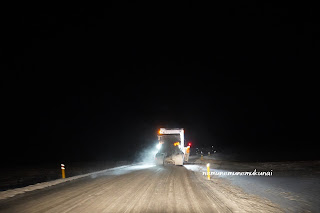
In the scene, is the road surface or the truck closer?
the road surface

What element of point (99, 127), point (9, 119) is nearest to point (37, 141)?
point (9, 119)

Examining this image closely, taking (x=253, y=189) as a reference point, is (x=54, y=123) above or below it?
above

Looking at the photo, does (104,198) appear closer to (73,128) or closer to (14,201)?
(14,201)

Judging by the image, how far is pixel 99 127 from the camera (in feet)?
413

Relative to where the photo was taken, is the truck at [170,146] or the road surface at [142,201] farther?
the truck at [170,146]

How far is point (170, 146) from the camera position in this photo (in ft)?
97.1

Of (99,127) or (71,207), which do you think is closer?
(71,207)

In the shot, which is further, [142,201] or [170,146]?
[170,146]

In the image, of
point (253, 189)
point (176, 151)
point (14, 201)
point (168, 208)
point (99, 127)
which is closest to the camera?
point (168, 208)

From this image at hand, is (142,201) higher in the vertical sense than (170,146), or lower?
lower

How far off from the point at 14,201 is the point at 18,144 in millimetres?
78507

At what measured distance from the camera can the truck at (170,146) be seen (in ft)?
93.7

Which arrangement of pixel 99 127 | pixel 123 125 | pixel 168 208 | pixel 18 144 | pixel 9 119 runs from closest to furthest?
pixel 168 208
pixel 18 144
pixel 9 119
pixel 99 127
pixel 123 125

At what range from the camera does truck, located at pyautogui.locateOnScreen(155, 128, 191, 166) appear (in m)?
28.6
